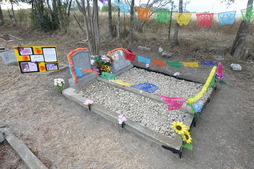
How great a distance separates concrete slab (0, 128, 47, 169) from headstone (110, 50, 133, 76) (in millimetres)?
3583

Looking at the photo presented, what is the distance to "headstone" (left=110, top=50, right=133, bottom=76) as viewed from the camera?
5794 millimetres

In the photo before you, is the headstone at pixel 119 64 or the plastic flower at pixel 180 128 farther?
the headstone at pixel 119 64

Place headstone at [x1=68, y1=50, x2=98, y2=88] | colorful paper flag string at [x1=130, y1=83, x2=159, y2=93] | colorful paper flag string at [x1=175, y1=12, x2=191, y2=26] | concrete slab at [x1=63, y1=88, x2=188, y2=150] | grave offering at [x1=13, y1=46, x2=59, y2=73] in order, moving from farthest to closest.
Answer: colorful paper flag string at [x1=175, y1=12, x2=191, y2=26] < grave offering at [x1=13, y1=46, x2=59, y2=73] < headstone at [x1=68, y1=50, x2=98, y2=88] < colorful paper flag string at [x1=130, y1=83, x2=159, y2=93] < concrete slab at [x1=63, y1=88, x2=188, y2=150]

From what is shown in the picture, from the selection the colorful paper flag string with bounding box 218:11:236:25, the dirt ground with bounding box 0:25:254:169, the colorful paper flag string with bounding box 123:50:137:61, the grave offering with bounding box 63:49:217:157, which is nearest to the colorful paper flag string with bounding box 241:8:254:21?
the colorful paper flag string with bounding box 218:11:236:25

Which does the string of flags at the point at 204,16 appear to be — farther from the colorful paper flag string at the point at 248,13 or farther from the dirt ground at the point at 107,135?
the dirt ground at the point at 107,135

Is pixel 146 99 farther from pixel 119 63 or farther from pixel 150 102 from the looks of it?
pixel 119 63

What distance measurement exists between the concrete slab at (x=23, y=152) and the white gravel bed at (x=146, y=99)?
1860mm

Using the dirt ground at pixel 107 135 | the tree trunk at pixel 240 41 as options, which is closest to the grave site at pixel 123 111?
the dirt ground at pixel 107 135

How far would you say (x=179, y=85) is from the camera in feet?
16.9

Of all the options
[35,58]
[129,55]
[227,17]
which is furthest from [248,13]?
[35,58]

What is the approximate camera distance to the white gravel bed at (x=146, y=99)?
351cm

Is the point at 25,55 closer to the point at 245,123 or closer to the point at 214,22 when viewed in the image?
the point at 245,123

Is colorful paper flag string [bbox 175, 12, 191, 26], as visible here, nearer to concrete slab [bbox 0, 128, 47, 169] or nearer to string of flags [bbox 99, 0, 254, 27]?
string of flags [bbox 99, 0, 254, 27]

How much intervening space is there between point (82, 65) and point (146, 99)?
232 centimetres
